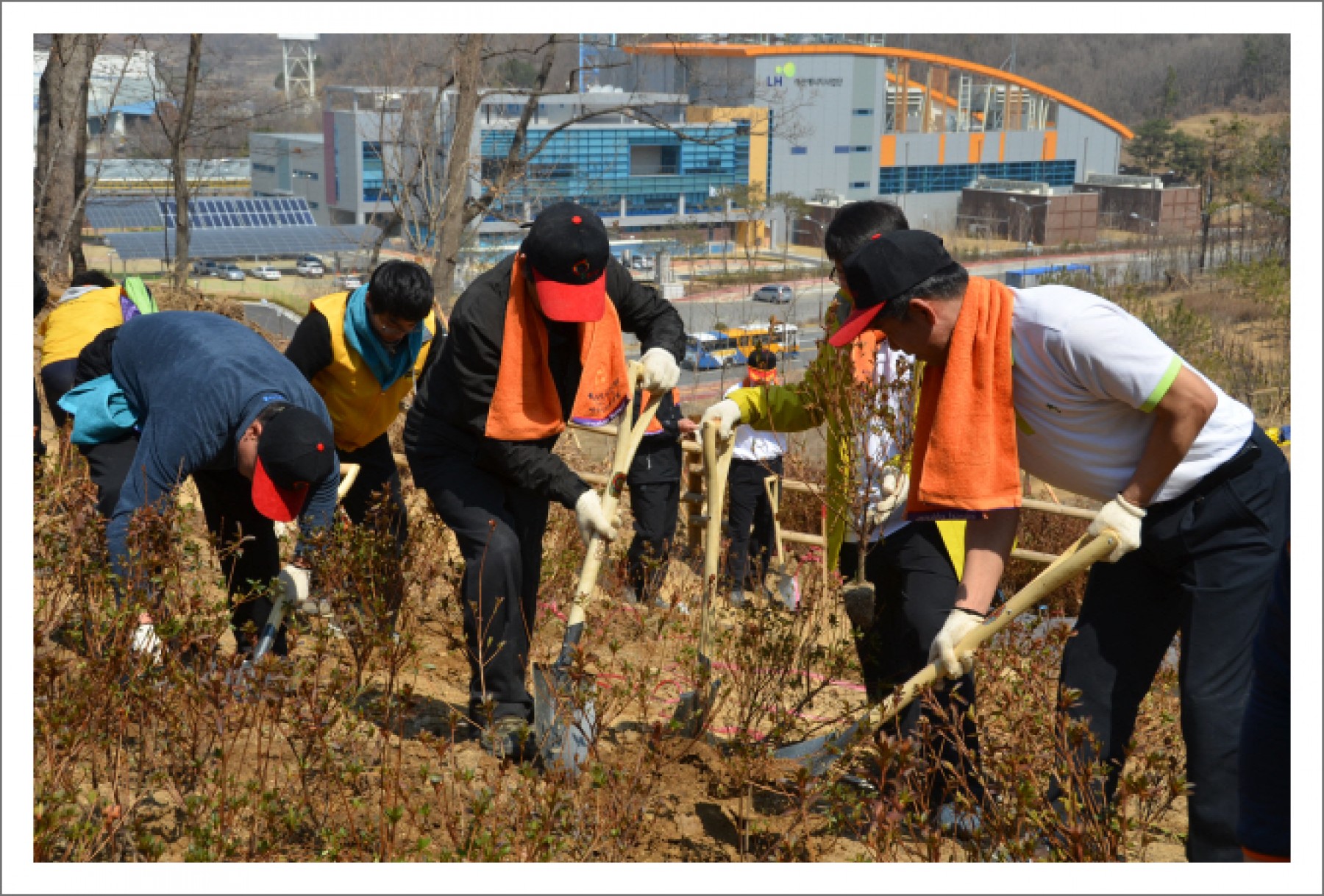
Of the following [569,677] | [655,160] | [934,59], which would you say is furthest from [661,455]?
[934,59]

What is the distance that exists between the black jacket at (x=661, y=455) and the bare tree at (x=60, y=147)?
260 inches

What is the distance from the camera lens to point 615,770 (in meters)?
2.85

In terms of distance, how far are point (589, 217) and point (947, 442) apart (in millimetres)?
1355

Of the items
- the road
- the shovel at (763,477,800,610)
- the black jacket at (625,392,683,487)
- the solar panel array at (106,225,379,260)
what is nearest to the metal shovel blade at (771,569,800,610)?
the shovel at (763,477,800,610)

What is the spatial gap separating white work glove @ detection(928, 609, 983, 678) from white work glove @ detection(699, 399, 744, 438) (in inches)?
38.4

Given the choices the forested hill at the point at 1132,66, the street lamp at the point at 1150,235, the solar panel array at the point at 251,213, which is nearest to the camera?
the street lamp at the point at 1150,235

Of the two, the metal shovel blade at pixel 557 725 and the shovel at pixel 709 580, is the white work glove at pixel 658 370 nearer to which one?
the shovel at pixel 709 580

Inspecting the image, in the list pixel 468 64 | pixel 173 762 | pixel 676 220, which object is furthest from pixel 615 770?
pixel 676 220

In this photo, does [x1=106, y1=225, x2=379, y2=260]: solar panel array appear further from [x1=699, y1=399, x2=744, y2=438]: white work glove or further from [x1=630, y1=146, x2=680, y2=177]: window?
[x1=699, y1=399, x2=744, y2=438]: white work glove

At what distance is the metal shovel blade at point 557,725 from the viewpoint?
2.94 metres

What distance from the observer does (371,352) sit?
4.27 meters

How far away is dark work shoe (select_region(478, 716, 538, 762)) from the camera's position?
3.30 meters

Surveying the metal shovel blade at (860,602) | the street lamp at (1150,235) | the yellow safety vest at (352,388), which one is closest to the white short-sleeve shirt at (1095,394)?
the metal shovel blade at (860,602)

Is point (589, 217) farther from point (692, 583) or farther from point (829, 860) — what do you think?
point (692, 583)
